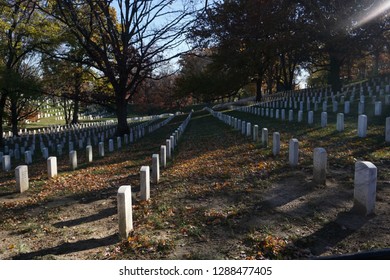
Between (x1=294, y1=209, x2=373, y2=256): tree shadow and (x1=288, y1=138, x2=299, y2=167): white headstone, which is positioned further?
(x1=288, y1=138, x2=299, y2=167): white headstone

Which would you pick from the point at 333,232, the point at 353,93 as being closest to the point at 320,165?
the point at 333,232

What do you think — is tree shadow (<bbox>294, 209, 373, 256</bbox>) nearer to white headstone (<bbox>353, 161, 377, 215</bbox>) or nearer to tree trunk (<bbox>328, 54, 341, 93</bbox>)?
white headstone (<bbox>353, 161, 377, 215</bbox>)

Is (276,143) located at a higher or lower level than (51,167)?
higher

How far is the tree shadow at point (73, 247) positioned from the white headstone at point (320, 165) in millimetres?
3608

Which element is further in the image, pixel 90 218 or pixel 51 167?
pixel 51 167

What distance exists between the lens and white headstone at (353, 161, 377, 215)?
4.39 meters

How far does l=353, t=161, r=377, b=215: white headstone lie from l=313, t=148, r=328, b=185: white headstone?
105cm

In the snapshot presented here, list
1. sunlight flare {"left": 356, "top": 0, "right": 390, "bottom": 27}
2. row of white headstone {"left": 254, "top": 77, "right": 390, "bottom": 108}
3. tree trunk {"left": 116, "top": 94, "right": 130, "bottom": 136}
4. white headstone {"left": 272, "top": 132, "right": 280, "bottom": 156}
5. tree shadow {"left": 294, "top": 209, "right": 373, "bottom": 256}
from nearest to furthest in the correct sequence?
tree shadow {"left": 294, "top": 209, "right": 373, "bottom": 256} < white headstone {"left": 272, "top": 132, "right": 280, "bottom": 156} < row of white headstone {"left": 254, "top": 77, "right": 390, "bottom": 108} < tree trunk {"left": 116, "top": 94, "right": 130, "bottom": 136} < sunlight flare {"left": 356, "top": 0, "right": 390, "bottom": 27}

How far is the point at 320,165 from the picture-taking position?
5695 millimetres

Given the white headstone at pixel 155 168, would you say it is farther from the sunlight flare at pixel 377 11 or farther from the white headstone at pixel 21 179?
the sunlight flare at pixel 377 11

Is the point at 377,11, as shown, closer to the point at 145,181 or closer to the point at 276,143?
the point at 276,143

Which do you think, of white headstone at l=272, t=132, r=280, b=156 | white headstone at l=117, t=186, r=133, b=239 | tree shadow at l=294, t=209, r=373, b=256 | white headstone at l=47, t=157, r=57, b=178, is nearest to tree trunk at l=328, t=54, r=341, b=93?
white headstone at l=272, t=132, r=280, b=156

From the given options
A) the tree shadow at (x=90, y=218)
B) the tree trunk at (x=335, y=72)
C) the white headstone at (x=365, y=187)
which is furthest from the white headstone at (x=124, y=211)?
the tree trunk at (x=335, y=72)

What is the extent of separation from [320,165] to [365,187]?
51.0 inches
